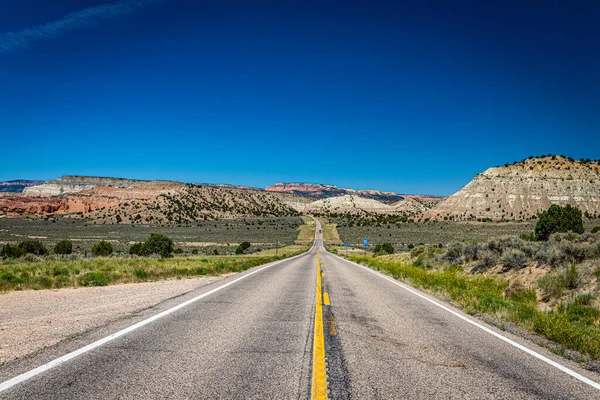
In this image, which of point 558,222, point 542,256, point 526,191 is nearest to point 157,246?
point 542,256

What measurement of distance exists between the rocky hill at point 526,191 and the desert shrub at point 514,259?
275ft

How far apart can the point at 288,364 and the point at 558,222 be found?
117ft

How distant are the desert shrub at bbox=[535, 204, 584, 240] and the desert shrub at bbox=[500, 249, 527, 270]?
69.5 ft

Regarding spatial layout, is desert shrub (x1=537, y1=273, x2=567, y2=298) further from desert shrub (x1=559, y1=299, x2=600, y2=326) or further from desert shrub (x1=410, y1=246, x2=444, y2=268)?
desert shrub (x1=410, y1=246, x2=444, y2=268)

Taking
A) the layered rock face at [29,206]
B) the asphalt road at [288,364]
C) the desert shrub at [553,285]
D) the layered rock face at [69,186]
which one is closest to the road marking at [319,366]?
the asphalt road at [288,364]

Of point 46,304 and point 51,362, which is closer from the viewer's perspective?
point 51,362

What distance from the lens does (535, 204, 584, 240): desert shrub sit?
105 ft

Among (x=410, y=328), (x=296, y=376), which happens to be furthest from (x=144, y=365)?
(x=410, y=328)

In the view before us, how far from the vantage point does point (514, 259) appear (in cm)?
1491

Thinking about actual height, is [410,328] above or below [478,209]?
below

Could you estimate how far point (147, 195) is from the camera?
141875mm

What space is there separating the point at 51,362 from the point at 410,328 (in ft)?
19.3

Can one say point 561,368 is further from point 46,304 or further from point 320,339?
point 46,304

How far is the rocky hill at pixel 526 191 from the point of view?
288ft
